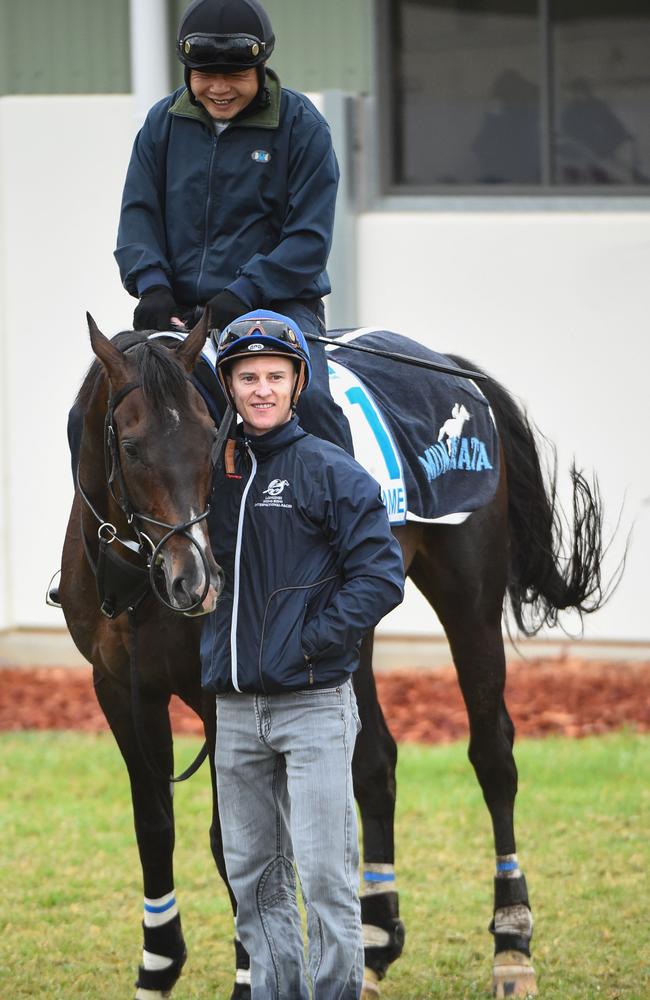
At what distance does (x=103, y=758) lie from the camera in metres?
8.09

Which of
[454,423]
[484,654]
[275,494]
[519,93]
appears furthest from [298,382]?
[519,93]

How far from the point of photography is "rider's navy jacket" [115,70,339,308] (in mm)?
4418

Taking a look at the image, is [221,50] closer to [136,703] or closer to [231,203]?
[231,203]

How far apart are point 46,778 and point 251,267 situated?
4.23 metres

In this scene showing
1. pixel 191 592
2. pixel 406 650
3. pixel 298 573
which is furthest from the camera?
pixel 406 650

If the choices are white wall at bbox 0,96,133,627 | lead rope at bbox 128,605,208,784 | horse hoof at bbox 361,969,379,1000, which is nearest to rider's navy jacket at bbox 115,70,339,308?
lead rope at bbox 128,605,208,784

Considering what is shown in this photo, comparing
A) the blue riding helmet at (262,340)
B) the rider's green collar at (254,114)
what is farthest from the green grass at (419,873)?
the rider's green collar at (254,114)

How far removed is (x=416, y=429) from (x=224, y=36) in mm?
1528

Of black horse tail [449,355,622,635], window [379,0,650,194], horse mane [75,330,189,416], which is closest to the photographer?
horse mane [75,330,189,416]

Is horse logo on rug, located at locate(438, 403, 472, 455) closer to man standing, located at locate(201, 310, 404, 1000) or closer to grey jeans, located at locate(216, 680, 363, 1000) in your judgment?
man standing, located at locate(201, 310, 404, 1000)

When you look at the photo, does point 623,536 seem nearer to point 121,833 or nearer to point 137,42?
point 121,833

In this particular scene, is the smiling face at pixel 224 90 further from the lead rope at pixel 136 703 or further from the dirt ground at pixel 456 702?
the dirt ground at pixel 456 702

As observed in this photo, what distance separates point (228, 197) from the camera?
4434 mm

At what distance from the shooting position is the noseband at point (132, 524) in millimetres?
3572
